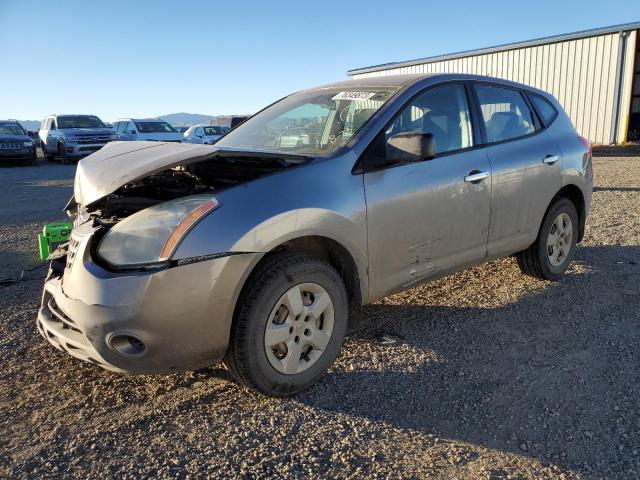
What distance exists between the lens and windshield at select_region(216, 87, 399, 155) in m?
3.41

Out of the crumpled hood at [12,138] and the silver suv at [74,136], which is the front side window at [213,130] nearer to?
the silver suv at [74,136]

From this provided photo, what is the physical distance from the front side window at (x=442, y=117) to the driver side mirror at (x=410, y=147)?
0.29m

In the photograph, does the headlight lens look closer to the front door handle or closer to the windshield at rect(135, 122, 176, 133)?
the front door handle

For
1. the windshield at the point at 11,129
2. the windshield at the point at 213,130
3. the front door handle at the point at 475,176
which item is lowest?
the windshield at the point at 213,130

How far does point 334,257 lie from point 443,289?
1739mm

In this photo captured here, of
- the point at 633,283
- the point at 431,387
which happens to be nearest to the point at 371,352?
the point at 431,387

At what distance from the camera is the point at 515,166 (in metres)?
3.98

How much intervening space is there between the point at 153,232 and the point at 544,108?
3.65m

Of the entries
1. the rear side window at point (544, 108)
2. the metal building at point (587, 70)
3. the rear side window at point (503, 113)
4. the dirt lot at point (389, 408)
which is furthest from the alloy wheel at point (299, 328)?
the metal building at point (587, 70)

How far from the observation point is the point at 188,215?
2.48 meters

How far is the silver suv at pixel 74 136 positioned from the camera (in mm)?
20062

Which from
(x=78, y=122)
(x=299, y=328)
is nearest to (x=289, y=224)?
(x=299, y=328)

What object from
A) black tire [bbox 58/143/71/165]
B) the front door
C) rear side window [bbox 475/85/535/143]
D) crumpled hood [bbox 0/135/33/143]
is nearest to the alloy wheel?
the front door

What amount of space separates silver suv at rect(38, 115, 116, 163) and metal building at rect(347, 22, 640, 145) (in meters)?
16.4
